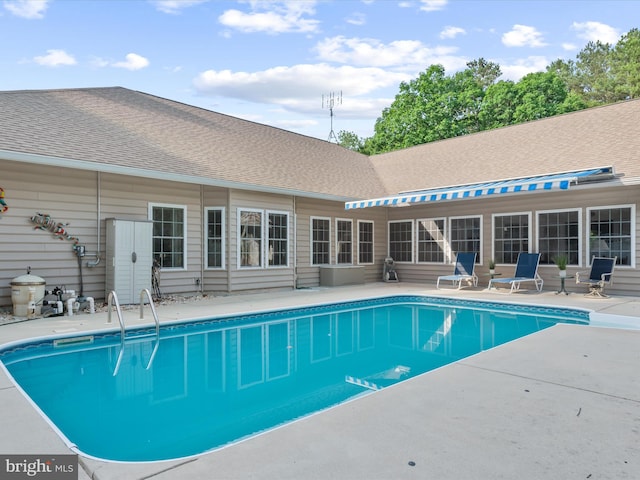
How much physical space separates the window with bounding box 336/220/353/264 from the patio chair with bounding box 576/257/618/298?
6397 millimetres

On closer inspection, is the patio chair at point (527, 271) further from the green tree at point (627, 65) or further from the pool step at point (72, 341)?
the green tree at point (627, 65)

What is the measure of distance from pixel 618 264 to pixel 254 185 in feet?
29.2

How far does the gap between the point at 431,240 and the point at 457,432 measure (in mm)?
11367

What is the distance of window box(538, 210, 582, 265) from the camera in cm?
1083

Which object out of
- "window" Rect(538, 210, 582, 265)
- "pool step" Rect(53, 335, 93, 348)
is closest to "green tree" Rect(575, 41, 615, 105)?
"window" Rect(538, 210, 582, 265)

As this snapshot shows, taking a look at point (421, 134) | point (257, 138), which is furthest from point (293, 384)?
point (421, 134)

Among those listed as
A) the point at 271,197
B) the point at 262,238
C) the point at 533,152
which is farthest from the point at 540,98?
the point at 262,238

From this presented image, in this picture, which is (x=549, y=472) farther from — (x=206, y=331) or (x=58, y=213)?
(x=58, y=213)

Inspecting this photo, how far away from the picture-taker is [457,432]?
280 cm

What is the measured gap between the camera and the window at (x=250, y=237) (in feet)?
35.6

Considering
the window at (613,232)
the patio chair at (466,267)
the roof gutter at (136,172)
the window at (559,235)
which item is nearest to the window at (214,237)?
the roof gutter at (136,172)

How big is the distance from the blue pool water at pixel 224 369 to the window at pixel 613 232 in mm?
3081

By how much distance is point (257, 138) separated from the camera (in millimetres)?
13547

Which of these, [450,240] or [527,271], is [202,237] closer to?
[450,240]
